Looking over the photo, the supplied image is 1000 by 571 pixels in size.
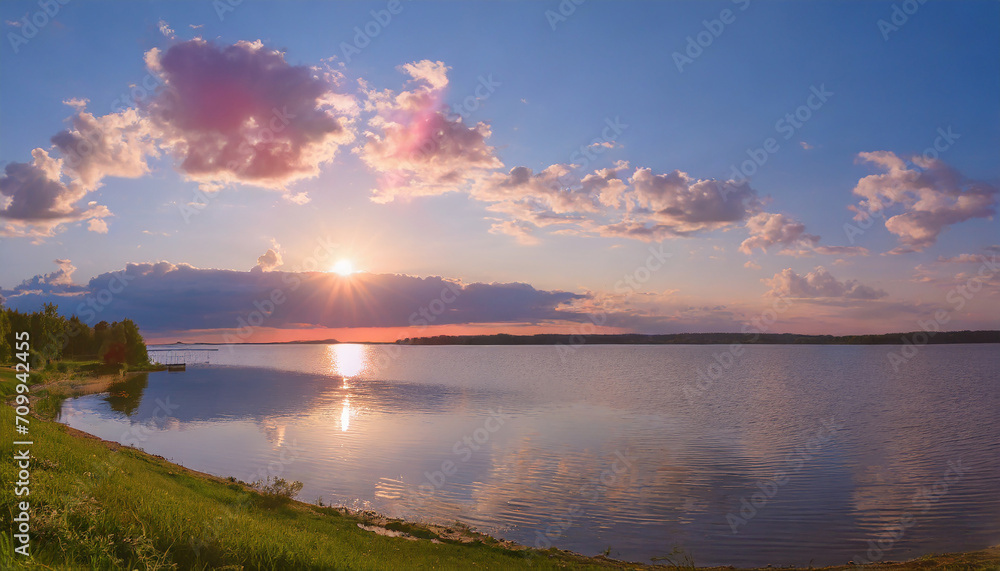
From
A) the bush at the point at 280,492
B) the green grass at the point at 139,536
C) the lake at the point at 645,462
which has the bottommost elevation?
the lake at the point at 645,462

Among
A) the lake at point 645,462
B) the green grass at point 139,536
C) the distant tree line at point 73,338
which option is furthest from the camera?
the distant tree line at point 73,338

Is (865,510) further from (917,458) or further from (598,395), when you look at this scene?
(598,395)

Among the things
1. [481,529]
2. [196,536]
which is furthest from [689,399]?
[196,536]

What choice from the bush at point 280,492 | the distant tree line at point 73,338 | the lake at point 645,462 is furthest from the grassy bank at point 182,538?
the distant tree line at point 73,338

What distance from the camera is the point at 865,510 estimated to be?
28.7 metres

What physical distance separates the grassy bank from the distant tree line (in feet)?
338

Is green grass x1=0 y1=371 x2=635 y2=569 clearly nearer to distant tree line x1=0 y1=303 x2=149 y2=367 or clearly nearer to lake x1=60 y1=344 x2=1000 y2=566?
lake x1=60 y1=344 x2=1000 y2=566

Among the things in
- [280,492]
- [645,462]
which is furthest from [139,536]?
[645,462]

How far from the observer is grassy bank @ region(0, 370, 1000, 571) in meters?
10.4

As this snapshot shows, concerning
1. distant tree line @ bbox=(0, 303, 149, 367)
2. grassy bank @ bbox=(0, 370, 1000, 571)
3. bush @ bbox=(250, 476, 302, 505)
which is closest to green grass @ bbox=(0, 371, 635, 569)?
grassy bank @ bbox=(0, 370, 1000, 571)

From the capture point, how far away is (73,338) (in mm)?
154500

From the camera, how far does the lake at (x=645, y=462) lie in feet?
84.5

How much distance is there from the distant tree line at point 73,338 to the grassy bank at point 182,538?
103021 millimetres

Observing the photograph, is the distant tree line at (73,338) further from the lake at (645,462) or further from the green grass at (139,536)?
the green grass at (139,536)
